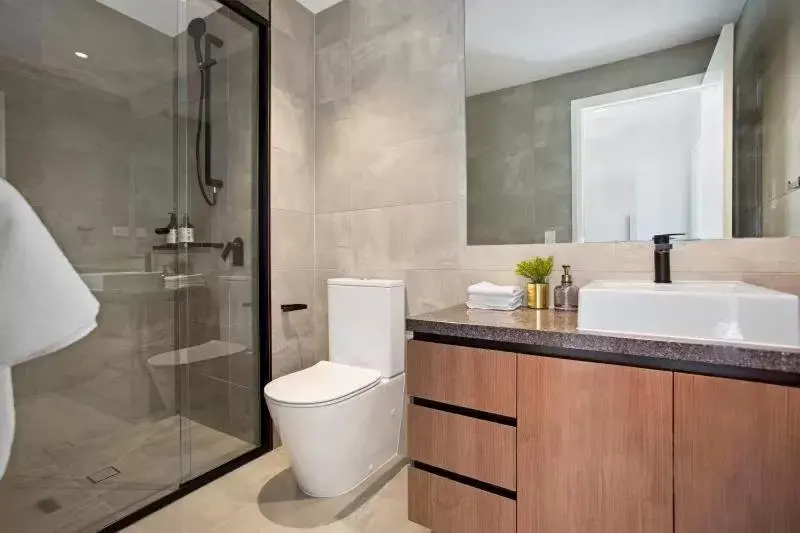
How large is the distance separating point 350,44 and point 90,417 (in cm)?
224

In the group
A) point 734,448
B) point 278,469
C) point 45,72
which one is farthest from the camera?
point 278,469

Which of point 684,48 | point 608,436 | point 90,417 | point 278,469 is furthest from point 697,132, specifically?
point 90,417

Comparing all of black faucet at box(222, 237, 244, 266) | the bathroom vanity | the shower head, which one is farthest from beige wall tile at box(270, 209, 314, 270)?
the bathroom vanity

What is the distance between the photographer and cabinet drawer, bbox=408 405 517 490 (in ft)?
3.81

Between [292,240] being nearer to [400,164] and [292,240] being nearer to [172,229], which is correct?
[172,229]

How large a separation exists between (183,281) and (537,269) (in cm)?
169

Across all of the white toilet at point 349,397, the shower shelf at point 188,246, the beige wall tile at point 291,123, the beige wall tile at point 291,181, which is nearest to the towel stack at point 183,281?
the shower shelf at point 188,246

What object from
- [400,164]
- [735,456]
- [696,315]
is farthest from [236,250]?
[735,456]

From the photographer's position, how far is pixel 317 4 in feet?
7.50

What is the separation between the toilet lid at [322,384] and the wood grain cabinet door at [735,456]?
1107 millimetres

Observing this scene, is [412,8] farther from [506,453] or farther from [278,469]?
[278,469]

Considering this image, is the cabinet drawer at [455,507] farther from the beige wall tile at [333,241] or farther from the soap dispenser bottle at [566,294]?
the beige wall tile at [333,241]

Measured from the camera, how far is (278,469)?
193cm

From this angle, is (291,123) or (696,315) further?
(291,123)
